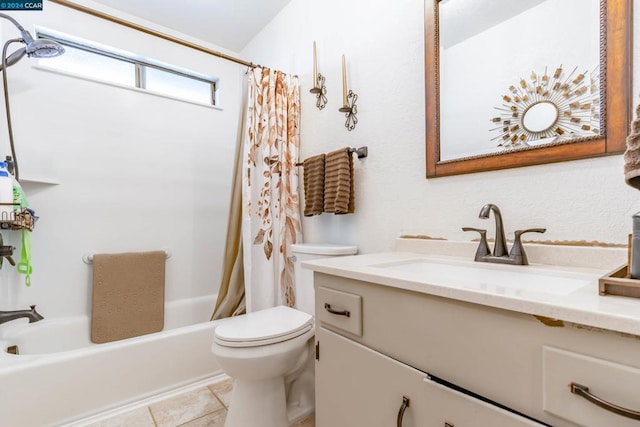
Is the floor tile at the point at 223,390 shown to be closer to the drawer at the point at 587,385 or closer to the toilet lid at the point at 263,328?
the toilet lid at the point at 263,328

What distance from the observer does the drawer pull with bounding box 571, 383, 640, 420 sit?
1.40 ft

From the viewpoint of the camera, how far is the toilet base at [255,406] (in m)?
1.27

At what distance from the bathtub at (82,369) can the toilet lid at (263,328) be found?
20.7 inches

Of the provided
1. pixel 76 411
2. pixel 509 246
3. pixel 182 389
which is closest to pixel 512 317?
pixel 509 246

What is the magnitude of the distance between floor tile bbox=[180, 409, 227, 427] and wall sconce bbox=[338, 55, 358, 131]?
5.52 feet

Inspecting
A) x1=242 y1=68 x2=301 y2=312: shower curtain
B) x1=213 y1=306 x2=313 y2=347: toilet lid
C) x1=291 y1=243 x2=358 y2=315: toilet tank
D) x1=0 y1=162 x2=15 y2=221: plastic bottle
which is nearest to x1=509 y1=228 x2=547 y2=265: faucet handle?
x1=291 y1=243 x2=358 y2=315: toilet tank

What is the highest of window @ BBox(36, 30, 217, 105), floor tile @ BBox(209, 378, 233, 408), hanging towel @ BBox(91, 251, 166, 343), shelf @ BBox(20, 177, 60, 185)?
window @ BBox(36, 30, 217, 105)

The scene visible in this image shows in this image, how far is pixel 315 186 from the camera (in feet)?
5.69

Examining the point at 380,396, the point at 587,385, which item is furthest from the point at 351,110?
the point at 587,385

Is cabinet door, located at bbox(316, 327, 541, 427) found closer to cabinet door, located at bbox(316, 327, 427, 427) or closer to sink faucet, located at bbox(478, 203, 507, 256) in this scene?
cabinet door, located at bbox(316, 327, 427, 427)

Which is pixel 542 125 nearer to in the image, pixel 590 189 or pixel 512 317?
pixel 590 189

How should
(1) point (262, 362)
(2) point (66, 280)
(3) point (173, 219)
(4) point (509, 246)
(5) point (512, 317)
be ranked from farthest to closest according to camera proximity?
(3) point (173, 219) → (2) point (66, 280) → (1) point (262, 362) → (4) point (509, 246) → (5) point (512, 317)

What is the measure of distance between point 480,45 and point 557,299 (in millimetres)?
1056

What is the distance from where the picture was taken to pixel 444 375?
68cm
